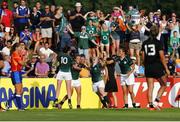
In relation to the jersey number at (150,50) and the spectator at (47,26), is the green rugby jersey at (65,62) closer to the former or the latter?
the jersey number at (150,50)

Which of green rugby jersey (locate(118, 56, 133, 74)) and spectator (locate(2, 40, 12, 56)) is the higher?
spectator (locate(2, 40, 12, 56))

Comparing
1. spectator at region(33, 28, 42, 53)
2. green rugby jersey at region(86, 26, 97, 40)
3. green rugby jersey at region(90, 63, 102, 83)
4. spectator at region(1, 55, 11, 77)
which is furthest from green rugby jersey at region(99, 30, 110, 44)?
green rugby jersey at region(90, 63, 102, 83)

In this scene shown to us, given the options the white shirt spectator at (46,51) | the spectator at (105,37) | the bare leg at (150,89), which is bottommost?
the bare leg at (150,89)

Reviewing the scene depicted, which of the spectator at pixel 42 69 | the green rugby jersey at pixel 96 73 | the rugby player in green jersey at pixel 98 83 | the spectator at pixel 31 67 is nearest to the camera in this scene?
the rugby player in green jersey at pixel 98 83

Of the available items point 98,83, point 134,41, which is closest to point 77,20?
point 134,41

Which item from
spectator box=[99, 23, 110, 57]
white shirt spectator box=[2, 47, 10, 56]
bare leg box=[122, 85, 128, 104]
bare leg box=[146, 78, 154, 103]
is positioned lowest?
bare leg box=[122, 85, 128, 104]

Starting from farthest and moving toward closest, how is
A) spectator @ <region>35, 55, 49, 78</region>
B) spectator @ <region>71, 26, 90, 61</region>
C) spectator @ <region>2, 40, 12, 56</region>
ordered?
spectator @ <region>71, 26, 90, 61</region> → spectator @ <region>2, 40, 12, 56</region> → spectator @ <region>35, 55, 49, 78</region>

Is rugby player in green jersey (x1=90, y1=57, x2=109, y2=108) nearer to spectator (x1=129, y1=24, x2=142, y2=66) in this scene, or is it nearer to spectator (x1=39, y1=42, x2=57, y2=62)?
spectator (x1=39, y1=42, x2=57, y2=62)

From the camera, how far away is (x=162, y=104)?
2805 centimetres

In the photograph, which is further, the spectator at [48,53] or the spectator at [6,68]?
the spectator at [48,53]

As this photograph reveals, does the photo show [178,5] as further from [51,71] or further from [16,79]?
[16,79]

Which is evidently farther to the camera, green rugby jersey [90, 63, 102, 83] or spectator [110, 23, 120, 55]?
spectator [110, 23, 120, 55]

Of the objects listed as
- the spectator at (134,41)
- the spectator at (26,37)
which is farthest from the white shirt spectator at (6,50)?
the spectator at (134,41)

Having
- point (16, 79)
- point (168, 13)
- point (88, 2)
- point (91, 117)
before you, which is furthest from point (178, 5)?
point (91, 117)
